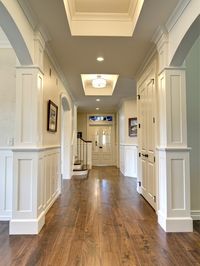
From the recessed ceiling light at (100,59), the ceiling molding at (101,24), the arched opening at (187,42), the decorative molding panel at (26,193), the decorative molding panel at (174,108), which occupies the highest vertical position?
the ceiling molding at (101,24)

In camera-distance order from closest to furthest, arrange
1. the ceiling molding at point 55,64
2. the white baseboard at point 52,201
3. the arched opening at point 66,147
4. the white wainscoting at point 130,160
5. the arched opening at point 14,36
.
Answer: the arched opening at point 14,36
the ceiling molding at point 55,64
the white baseboard at point 52,201
the arched opening at point 66,147
the white wainscoting at point 130,160

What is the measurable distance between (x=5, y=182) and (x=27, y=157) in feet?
2.52

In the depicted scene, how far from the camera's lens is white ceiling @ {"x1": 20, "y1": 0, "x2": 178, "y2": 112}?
2.56m

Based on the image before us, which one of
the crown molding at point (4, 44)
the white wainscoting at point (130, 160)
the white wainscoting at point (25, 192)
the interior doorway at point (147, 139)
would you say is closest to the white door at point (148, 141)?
the interior doorway at point (147, 139)

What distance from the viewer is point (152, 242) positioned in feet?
8.57

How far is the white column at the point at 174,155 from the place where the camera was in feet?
9.69

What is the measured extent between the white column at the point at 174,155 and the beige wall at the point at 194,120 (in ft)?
1.34

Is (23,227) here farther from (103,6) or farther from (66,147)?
(66,147)

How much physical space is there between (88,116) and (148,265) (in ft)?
31.7

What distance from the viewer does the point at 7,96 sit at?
3371 mm

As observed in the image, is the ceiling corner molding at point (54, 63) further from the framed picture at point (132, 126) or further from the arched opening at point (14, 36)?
the framed picture at point (132, 126)

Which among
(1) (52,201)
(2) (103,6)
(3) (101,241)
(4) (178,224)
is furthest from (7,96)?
(4) (178,224)

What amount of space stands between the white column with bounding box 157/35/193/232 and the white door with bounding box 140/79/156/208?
0.78 metres

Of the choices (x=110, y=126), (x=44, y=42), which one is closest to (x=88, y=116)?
(x=110, y=126)
